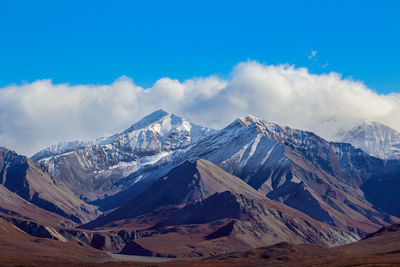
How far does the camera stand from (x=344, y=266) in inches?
7864

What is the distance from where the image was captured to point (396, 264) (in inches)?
7500

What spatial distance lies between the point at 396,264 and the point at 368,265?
8.03 metres

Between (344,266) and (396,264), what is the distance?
15.3 m

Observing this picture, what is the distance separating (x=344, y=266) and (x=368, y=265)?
7.22m

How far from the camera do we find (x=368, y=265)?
19538 cm
